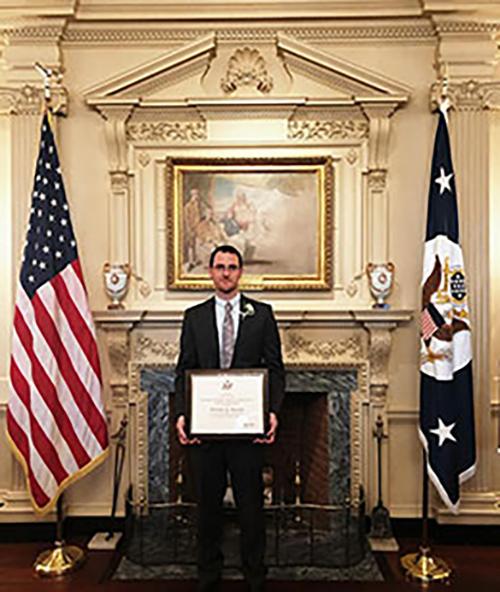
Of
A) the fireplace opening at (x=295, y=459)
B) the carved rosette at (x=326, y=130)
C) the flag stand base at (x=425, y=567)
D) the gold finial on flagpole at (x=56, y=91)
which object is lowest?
the flag stand base at (x=425, y=567)

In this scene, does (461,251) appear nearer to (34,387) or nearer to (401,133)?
(401,133)

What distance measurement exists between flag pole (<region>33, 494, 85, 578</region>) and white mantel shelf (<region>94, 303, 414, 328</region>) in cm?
108

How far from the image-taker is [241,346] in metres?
3.22

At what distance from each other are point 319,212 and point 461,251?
0.89m

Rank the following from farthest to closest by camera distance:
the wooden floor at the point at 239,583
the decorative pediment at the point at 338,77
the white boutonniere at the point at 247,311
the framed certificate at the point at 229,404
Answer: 1. the decorative pediment at the point at 338,77
2. the wooden floor at the point at 239,583
3. the white boutonniere at the point at 247,311
4. the framed certificate at the point at 229,404

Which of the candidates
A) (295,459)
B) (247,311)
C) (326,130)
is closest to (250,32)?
(326,130)

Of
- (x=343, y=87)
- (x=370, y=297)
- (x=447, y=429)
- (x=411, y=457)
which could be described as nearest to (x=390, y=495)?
(x=411, y=457)

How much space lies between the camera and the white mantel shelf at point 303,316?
3.96 m

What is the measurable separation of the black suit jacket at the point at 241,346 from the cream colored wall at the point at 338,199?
80cm

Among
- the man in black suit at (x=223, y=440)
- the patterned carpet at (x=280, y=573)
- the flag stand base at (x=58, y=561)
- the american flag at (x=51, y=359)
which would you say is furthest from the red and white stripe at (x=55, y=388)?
the man in black suit at (x=223, y=440)

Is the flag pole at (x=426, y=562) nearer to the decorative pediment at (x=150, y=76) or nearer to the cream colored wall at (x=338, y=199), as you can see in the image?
the cream colored wall at (x=338, y=199)

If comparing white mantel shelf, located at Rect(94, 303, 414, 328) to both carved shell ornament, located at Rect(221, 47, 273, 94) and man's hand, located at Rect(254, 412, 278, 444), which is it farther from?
carved shell ornament, located at Rect(221, 47, 273, 94)

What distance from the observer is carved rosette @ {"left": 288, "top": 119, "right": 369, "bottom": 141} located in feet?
13.2

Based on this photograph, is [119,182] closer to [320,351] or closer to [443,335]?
[320,351]
